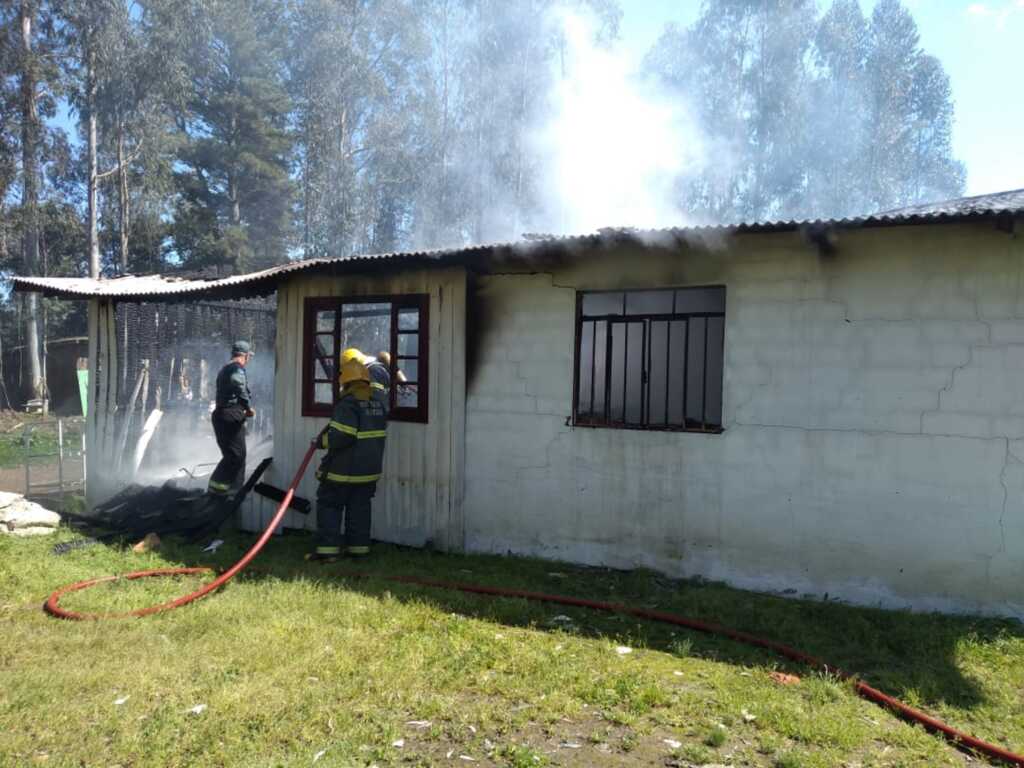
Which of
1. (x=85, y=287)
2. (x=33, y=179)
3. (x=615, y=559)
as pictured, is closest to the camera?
(x=615, y=559)

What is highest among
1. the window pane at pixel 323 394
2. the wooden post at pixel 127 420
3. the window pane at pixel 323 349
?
the window pane at pixel 323 349

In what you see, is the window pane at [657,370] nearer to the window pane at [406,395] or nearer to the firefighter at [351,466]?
the window pane at [406,395]

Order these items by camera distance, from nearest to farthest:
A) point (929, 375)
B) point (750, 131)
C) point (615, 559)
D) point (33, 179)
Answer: point (929, 375), point (615, 559), point (33, 179), point (750, 131)

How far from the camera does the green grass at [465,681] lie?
11.7 ft

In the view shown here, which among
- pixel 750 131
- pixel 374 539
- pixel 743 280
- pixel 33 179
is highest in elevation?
pixel 750 131

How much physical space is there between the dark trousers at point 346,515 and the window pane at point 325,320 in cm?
198

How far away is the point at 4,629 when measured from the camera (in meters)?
5.06

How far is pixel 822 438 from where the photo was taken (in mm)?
5973

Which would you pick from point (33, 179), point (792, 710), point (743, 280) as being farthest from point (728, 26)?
point (792, 710)

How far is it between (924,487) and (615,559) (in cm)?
262

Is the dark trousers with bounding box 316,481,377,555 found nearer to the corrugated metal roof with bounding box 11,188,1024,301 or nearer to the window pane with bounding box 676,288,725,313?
the corrugated metal roof with bounding box 11,188,1024,301

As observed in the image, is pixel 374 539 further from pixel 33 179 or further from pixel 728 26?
pixel 728 26

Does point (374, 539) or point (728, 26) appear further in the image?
point (728, 26)

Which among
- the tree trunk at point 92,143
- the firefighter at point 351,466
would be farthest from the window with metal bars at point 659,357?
the tree trunk at point 92,143
